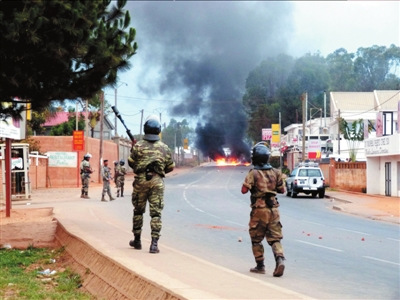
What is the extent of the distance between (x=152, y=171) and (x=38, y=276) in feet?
7.04

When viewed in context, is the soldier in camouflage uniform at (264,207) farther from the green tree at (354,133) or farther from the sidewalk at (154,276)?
the green tree at (354,133)

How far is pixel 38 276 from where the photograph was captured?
8898mm

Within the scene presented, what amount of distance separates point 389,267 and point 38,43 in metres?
6.75

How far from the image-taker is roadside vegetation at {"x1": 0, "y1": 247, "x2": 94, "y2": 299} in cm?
743

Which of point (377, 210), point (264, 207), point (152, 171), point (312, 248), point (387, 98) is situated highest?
point (387, 98)

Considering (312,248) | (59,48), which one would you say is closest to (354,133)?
(312,248)

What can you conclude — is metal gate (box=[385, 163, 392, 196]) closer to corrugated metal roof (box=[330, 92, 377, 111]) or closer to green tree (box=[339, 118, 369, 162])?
green tree (box=[339, 118, 369, 162])

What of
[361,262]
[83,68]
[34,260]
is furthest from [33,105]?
[361,262]

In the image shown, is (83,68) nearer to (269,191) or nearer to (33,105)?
(33,105)

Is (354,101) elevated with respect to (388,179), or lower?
elevated

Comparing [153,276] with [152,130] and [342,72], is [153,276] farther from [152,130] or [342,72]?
[342,72]

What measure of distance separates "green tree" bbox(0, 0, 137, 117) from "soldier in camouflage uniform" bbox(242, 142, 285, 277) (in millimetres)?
4103

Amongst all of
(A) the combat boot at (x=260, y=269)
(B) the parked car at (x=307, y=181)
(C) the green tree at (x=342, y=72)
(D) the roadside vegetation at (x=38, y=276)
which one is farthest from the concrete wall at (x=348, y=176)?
(C) the green tree at (x=342, y=72)

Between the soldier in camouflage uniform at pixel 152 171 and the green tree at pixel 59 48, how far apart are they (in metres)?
2.53
